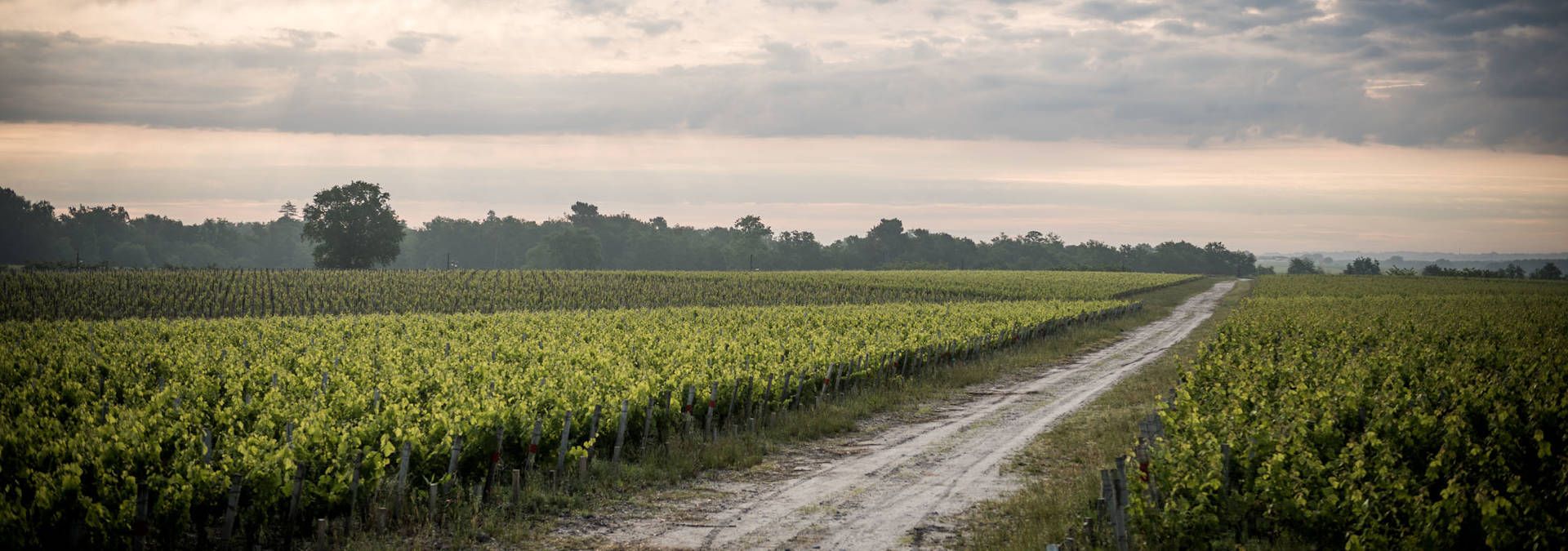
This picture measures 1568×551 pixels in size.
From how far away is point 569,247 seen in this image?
125938mm

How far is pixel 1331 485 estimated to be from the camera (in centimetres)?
978

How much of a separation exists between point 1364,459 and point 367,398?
44.6 feet

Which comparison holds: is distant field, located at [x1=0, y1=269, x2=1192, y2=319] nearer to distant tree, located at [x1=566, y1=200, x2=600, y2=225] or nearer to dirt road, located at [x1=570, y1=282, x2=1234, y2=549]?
dirt road, located at [x1=570, y1=282, x2=1234, y2=549]

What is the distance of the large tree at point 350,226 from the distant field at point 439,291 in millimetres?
28918

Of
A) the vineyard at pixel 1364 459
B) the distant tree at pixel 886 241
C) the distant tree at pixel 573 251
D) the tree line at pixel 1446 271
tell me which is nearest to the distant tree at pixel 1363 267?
the tree line at pixel 1446 271

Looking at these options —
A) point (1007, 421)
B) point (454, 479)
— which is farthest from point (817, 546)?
point (1007, 421)

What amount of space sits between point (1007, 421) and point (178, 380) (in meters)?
15.6

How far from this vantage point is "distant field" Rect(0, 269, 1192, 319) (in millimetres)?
48375

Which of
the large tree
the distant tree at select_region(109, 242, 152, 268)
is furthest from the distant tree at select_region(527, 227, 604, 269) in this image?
the distant tree at select_region(109, 242, 152, 268)

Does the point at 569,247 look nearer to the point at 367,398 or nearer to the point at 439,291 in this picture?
the point at 439,291

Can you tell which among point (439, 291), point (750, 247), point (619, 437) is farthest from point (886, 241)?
point (619, 437)

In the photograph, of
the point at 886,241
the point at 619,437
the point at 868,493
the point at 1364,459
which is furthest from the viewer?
the point at 886,241

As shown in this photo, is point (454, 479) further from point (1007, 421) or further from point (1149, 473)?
point (1007, 421)

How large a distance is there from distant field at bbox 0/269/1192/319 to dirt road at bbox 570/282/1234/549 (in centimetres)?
3796
